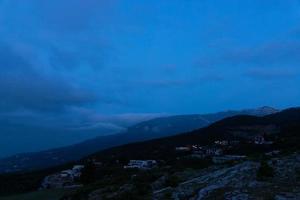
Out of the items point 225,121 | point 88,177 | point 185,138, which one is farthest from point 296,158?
point 225,121

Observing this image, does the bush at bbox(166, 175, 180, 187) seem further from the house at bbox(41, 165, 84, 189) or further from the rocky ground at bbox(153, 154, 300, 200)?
the house at bbox(41, 165, 84, 189)

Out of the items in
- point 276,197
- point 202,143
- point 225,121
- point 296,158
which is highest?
point 225,121

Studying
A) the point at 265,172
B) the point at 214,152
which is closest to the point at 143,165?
the point at 214,152

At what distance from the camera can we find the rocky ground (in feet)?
73.8

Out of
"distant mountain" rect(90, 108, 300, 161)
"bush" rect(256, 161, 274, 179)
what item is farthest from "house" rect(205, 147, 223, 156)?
"bush" rect(256, 161, 274, 179)

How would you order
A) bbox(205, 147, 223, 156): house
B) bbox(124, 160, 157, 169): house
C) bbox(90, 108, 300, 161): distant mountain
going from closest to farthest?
bbox(124, 160, 157, 169): house < bbox(205, 147, 223, 156): house < bbox(90, 108, 300, 161): distant mountain

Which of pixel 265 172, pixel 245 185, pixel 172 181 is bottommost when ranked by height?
pixel 245 185

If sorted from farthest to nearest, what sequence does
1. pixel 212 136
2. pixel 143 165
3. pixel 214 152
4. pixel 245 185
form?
pixel 212 136 → pixel 214 152 → pixel 143 165 → pixel 245 185

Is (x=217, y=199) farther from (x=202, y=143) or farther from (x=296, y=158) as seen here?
(x=202, y=143)

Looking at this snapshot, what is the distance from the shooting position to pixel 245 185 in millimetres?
24234

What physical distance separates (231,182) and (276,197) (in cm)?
402

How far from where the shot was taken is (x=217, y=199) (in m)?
23.1

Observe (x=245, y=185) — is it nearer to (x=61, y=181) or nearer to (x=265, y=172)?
(x=265, y=172)

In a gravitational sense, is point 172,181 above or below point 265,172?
above
